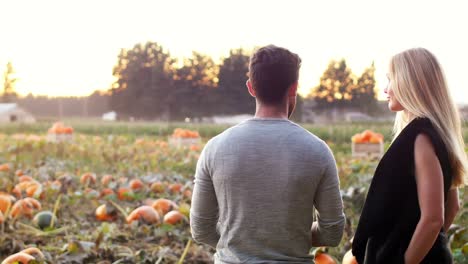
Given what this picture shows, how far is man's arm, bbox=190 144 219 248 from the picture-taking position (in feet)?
5.83

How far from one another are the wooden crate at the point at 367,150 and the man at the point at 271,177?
19.7 feet

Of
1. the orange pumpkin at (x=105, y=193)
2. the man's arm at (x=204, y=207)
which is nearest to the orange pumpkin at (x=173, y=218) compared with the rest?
the orange pumpkin at (x=105, y=193)

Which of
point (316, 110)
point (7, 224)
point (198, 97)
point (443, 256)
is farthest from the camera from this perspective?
point (198, 97)

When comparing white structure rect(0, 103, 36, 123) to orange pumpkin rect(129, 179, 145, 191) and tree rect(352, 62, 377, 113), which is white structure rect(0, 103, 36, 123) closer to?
tree rect(352, 62, 377, 113)

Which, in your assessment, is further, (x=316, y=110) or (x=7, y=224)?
(x=316, y=110)

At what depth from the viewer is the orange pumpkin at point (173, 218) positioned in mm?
4035

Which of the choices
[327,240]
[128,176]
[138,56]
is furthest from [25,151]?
[138,56]

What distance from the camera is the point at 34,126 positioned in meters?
19.3

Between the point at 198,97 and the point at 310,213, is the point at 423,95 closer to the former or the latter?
the point at 310,213

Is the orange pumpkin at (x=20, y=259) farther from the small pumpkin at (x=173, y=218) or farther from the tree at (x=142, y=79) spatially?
the tree at (x=142, y=79)

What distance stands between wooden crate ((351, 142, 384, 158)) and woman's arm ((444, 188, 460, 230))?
5.62 m

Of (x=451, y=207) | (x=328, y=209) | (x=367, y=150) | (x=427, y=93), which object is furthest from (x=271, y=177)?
(x=367, y=150)

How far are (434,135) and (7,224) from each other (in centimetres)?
285

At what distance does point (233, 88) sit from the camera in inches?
1188
